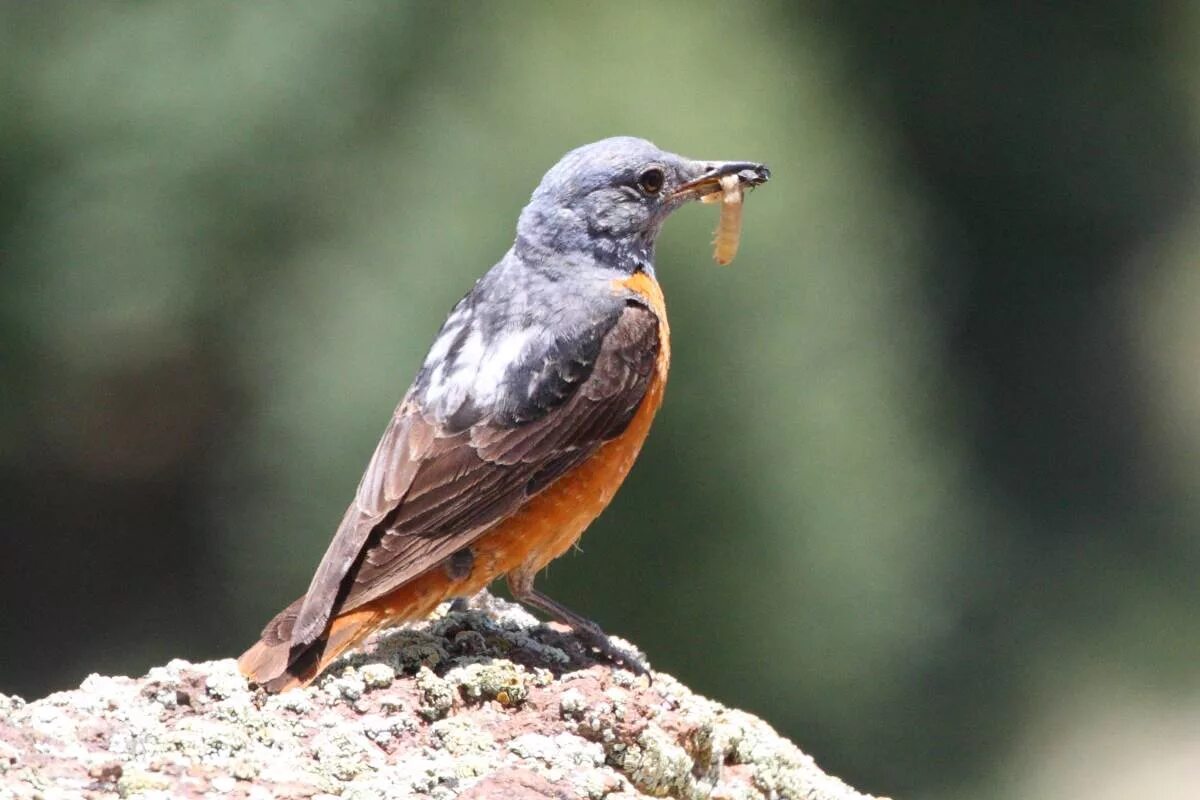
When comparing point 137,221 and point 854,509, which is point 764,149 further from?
point 137,221

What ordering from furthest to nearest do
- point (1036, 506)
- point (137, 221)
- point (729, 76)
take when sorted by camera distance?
point (1036, 506) → point (729, 76) → point (137, 221)

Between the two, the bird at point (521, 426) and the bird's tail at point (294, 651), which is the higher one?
the bird at point (521, 426)

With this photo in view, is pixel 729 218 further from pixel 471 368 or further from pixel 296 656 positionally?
pixel 296 656

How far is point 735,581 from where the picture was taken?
898cm

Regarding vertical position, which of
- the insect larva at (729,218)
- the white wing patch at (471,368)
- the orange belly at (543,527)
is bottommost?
the orange belly at (543,527)

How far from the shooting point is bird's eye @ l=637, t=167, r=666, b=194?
5.98 meters

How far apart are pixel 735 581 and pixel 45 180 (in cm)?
408

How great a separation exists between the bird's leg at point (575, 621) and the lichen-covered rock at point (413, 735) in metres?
0.10

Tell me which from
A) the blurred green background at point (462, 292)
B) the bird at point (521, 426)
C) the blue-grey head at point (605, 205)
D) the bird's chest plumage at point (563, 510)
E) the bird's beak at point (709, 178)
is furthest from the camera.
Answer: the blurred green background at point (462, 292)

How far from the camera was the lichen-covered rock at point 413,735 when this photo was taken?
346 cm

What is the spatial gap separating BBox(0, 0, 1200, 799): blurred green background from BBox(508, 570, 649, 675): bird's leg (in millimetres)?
3139

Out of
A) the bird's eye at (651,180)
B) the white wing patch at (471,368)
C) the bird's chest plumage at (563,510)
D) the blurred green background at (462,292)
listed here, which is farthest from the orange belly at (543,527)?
the blurred green background at (462,292)

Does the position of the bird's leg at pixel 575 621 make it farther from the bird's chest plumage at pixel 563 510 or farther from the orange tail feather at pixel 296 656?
the orange tail feather at pixel 296 656

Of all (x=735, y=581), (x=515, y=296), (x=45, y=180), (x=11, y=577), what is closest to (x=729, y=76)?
(x=735, y=581)
